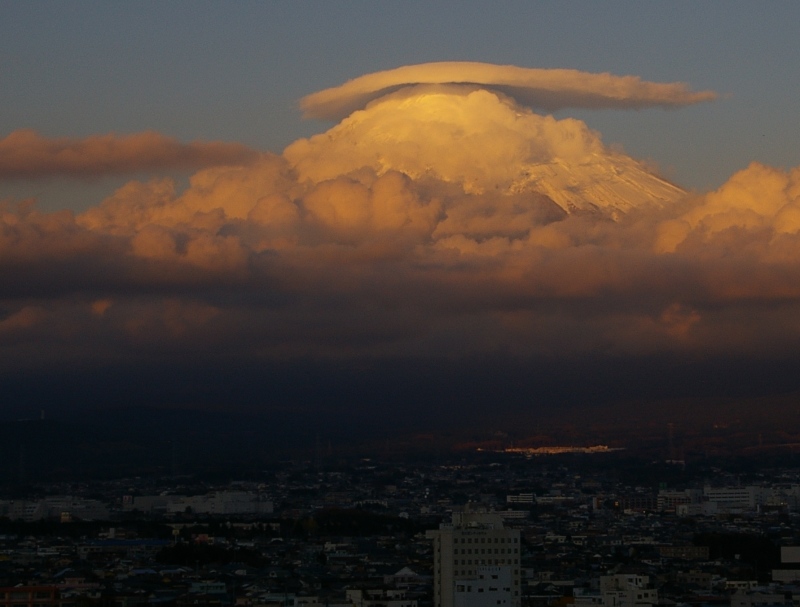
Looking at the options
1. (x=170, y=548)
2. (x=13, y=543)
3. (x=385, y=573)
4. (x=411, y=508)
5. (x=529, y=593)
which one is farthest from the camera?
(x=411, y=508)

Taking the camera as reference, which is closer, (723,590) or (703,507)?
(723,590)

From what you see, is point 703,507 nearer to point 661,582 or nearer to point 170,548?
point 170,548

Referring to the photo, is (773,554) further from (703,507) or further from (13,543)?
(703,507)

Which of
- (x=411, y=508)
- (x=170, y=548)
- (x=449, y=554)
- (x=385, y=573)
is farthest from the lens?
(x=411, y=508)

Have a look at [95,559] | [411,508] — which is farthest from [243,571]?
[411,508]

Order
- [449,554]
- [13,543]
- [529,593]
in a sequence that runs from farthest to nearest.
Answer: [13,543] < [529,593] < [449,554]

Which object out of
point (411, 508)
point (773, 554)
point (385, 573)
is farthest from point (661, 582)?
point (411, 508)
